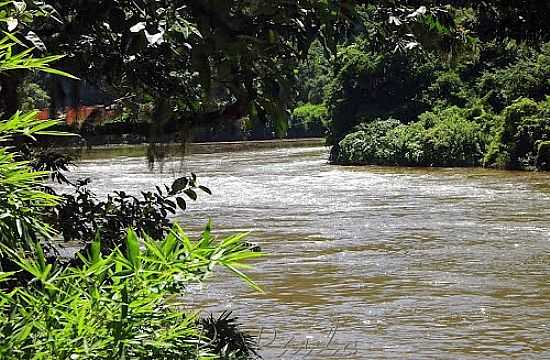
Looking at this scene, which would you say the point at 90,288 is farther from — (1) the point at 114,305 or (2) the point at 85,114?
(2) the point at 85,114

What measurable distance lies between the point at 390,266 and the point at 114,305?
1210cm

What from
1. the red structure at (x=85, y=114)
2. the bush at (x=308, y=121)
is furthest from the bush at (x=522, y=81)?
the red structure at (x=85, y=114)

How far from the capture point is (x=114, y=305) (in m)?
1.76

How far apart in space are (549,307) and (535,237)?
4955mm

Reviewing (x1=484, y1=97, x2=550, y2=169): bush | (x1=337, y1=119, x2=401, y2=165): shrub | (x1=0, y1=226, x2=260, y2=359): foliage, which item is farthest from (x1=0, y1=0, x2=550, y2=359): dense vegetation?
(x1=337, y1=119, x2=401, y2=165): shrub

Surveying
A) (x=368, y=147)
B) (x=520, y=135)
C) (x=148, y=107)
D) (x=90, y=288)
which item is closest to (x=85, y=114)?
(x=148, y=107)

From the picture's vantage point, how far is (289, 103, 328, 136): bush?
59188 millimetres

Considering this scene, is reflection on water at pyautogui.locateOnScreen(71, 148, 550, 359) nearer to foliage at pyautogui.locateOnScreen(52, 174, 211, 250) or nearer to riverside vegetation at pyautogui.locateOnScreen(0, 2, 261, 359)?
foliage at pyautogui.locateOnScreen(52, 174, 211, 250)

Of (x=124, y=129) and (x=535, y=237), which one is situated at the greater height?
(x=124, y=129)

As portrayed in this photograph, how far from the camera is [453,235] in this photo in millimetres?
16328

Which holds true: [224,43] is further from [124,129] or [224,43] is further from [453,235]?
[453,235]

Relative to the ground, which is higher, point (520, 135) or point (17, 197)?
point (17, 197)

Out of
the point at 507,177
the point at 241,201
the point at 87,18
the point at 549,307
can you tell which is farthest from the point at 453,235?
the point at 87,18

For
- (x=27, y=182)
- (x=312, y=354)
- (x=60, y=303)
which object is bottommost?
(x=312, y=354)
